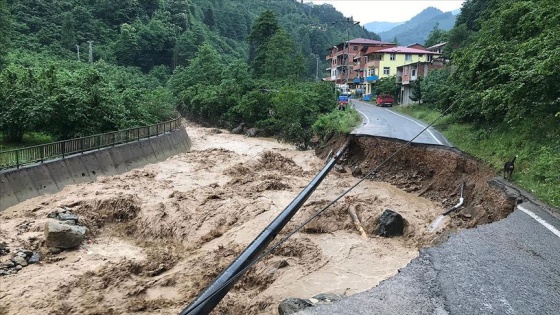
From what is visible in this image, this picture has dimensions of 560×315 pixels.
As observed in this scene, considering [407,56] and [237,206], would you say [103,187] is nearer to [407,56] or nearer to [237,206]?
[237,206]

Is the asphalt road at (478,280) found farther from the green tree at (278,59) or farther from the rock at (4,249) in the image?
the green tree at (278,59)

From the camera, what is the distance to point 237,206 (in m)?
16.2

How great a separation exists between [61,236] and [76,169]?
800 centimetres

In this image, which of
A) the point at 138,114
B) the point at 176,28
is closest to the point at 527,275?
the point at 138,114

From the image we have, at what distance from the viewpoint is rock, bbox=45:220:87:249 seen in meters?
12.0

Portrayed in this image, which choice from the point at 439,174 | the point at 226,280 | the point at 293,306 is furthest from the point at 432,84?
the point at 226,280

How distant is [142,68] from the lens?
256 feet

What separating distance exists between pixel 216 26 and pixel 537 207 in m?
115

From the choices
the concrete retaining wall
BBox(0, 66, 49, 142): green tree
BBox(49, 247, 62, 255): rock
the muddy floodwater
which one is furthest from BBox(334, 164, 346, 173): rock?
BBox(0, 66, 49, 142): green tree

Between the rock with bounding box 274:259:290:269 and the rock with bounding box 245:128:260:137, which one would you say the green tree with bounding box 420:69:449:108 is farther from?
the rock with bounding box 274:259:290:269

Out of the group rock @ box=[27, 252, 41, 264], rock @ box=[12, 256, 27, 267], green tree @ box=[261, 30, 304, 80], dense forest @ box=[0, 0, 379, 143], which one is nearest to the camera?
rock @ box=[12, 256, 27, 267]

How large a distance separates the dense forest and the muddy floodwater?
5739mm

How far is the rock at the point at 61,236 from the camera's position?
473 inches

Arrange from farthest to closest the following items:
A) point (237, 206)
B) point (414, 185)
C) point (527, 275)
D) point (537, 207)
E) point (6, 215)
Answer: point (414, 185) → point (237, 206) → point (6, 215) → point (537, 207) → point (527, 275)
